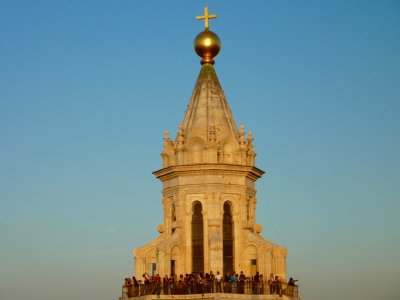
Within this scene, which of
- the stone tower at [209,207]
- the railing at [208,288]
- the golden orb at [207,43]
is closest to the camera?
the railing at [208,288]

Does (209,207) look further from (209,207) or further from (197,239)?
(197,239)

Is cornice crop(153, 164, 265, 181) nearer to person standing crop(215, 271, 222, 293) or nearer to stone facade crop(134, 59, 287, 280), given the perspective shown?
stone facade crop(134, 59, 287, 280)

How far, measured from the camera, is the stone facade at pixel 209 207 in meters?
67.2

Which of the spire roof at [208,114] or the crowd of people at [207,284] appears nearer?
the crowd of people at [207,284]

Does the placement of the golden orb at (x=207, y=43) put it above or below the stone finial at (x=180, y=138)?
above

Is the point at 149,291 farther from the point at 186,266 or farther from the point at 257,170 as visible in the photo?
the point at 257,170

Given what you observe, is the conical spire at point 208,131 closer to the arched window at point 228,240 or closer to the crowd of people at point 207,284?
the arched window at point 228,240

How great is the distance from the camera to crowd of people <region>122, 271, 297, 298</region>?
64.6 metres

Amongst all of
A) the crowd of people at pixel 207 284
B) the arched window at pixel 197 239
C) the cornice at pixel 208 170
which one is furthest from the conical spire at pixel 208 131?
the crowd of people at pixel 207 284

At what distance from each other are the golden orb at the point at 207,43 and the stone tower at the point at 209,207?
300 cm

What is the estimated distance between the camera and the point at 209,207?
67.6 m

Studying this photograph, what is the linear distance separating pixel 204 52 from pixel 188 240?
10655 mm

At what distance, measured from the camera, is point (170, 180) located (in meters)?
69.1

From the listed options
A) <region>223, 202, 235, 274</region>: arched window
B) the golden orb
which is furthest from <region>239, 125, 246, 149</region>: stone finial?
the golden orb
